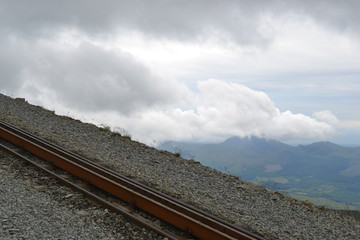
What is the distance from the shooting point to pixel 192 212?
762 centimetres

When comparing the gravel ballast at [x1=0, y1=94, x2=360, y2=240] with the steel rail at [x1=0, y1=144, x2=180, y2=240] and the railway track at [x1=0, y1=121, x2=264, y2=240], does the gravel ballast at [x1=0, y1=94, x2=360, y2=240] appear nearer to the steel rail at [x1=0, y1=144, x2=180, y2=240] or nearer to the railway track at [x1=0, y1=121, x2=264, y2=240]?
the steel rail at [x1=0, y1=144, x2=180, y2=240]

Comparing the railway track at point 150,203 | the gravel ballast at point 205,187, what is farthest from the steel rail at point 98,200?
the gravel ballast at point 205,187

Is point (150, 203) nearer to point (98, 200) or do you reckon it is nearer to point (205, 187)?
point (98, 200)

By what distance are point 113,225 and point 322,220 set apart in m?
5.99

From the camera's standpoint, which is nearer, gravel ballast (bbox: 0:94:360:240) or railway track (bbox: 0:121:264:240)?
railway track (bbox: 0:121:264:240)

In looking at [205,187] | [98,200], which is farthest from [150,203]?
[205,187]

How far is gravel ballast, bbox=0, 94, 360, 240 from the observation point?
8.81 m

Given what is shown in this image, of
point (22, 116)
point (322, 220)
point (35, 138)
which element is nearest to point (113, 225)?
point (322, 220)

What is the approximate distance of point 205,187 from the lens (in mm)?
11180

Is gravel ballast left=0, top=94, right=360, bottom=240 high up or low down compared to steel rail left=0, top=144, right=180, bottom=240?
up

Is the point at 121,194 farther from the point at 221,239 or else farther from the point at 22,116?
the point at 22,116

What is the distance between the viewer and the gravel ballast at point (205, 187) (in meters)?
8.81

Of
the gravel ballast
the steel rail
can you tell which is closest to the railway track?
the steel rail

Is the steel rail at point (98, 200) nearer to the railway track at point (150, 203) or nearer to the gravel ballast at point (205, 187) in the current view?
the railway track at point (150, 203)
